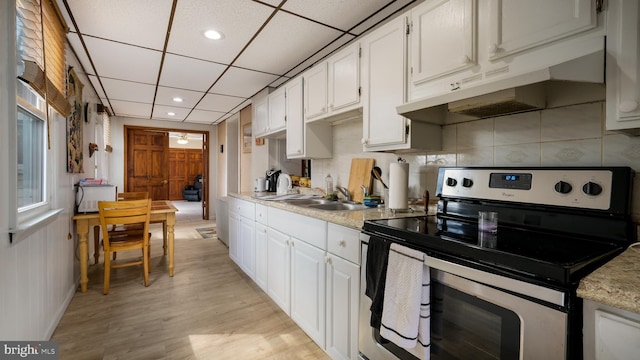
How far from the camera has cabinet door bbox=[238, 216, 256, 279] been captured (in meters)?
2.84

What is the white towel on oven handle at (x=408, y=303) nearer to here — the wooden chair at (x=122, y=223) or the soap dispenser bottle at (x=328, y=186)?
the soap dispenser bottle at (x=328, y=186)

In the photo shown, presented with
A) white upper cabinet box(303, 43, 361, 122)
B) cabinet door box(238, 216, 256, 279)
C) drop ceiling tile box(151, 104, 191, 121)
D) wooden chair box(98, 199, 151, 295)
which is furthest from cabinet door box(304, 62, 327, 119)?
drop ceiling tile box(151, 104, 191, 121)

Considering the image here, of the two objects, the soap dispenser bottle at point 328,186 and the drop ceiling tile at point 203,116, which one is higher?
the drop ceiling tile at point 203,116

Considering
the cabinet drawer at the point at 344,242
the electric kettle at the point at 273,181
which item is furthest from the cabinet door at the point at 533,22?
the electric kettle at the point at 273,181

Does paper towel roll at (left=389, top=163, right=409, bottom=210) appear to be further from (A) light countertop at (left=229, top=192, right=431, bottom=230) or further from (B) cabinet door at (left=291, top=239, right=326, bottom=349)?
(B) cabinet door at (left=291, top=239, right=326, bottom=349)

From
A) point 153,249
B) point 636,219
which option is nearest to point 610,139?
point 636,219

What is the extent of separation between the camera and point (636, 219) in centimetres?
108

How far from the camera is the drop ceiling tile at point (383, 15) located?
1.88 metres

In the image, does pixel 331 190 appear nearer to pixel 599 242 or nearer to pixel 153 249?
pixel 599 242

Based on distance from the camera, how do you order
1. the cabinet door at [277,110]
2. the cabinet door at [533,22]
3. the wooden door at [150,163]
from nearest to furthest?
the cabinet door at [533,22], the cabinet door at [277,110], the wooden door at [150,163]

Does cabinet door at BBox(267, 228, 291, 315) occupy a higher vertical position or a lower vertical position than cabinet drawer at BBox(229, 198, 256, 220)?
lower

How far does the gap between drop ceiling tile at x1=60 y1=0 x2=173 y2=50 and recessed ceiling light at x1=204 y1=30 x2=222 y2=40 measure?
0.28 m

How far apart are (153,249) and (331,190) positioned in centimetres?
310

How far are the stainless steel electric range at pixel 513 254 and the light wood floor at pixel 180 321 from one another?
846 mm
